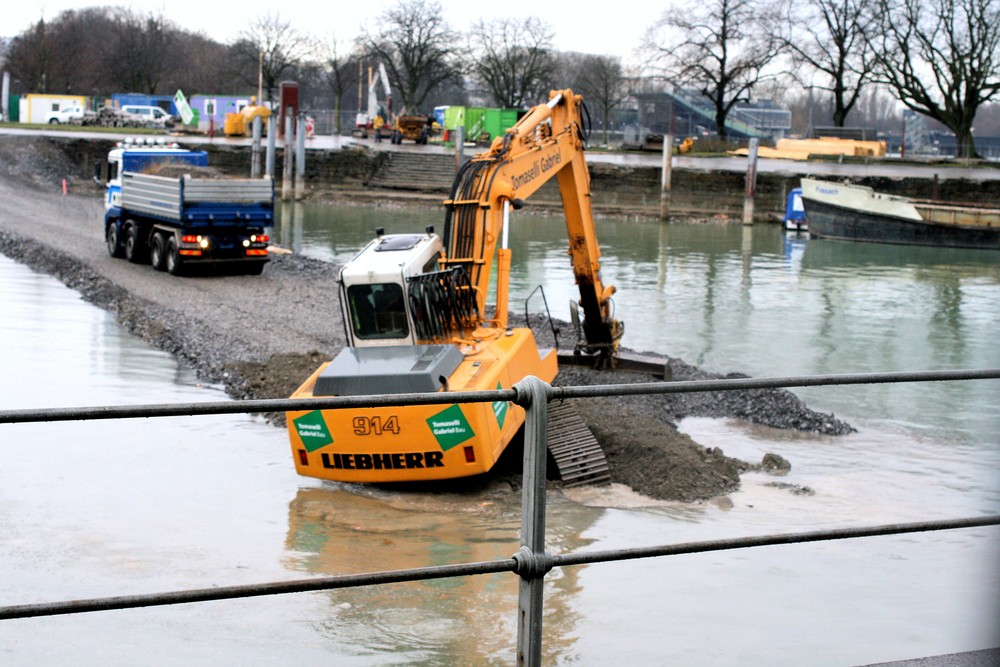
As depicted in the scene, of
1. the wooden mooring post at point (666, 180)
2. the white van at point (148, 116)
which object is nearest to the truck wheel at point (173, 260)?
the wooden mooring post at point (666, 180)

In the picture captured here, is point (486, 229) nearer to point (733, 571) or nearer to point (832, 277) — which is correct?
point (733, 571)

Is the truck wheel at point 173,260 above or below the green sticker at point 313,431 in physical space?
above

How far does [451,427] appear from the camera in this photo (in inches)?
408

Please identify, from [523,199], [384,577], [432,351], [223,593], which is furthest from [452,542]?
[223,593]

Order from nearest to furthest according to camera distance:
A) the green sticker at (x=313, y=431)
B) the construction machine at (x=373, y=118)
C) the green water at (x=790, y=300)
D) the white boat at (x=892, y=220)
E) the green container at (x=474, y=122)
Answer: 1. the green sticker at (x=313, y=431)
2. the green water at (x=790, y=300)
3. the white boat at (x=892, y=220)
4. the construction machine at (x=373, y=118)
5. the green container at (x=474, y=122)

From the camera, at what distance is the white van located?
239 ft

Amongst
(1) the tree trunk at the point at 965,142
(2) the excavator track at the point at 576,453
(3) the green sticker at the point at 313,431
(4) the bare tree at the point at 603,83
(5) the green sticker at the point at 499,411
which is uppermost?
(4) the bare tree at the point at 603,83

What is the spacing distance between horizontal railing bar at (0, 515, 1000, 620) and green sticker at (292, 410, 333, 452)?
7.13m

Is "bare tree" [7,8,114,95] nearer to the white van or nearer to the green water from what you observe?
the white van

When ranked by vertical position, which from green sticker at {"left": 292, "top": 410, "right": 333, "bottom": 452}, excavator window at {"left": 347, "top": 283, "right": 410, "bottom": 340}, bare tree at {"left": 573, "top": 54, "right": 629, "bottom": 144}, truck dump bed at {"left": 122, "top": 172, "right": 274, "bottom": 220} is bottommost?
green sticker at {"left": 292, "top": 410, "right": 333, "bottom": 452}

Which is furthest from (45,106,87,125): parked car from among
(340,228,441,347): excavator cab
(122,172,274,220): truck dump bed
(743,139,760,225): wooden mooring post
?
(340,228,441,347): excavator cab

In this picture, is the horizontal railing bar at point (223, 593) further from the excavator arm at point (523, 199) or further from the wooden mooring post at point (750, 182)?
the wooden mooring post at point (750, 182)

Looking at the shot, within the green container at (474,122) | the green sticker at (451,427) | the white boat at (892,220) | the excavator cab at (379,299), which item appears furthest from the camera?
the green container at (474,122)

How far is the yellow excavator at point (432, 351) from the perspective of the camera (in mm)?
10492
